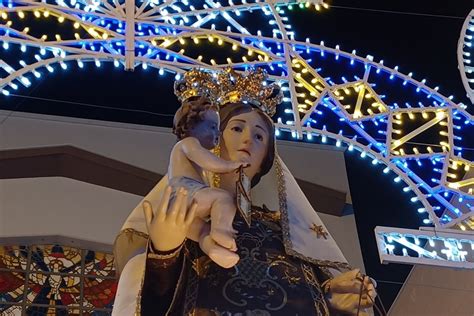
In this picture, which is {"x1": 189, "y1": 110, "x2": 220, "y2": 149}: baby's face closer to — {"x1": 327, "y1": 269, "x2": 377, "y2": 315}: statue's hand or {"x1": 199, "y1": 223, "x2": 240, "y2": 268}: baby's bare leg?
{"x1": 199, "y1": 223, "x2": 240, "y2": 268}: baby's bare leg

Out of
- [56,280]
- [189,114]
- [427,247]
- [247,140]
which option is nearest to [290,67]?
[427,247]

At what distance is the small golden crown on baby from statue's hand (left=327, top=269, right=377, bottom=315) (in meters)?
0.60

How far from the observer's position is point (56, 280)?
4.16m

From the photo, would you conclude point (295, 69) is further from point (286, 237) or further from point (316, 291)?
point (316, 291)

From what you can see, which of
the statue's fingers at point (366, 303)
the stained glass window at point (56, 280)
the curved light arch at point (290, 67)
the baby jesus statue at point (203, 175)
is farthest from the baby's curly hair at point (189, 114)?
the stained glass window at point (56, 280)

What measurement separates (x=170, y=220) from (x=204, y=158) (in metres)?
0.19

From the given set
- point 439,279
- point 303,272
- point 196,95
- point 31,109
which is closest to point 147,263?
point 303,272

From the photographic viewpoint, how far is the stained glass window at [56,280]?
4.02 m

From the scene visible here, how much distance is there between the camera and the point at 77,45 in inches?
130

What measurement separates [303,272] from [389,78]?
1.68 meters

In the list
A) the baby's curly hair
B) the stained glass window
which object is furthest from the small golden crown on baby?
the stained glass window

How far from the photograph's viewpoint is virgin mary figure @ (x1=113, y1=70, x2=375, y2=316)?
197 centimetres

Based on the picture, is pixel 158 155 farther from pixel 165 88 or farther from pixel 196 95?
pixel 196 95

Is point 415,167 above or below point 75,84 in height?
below
